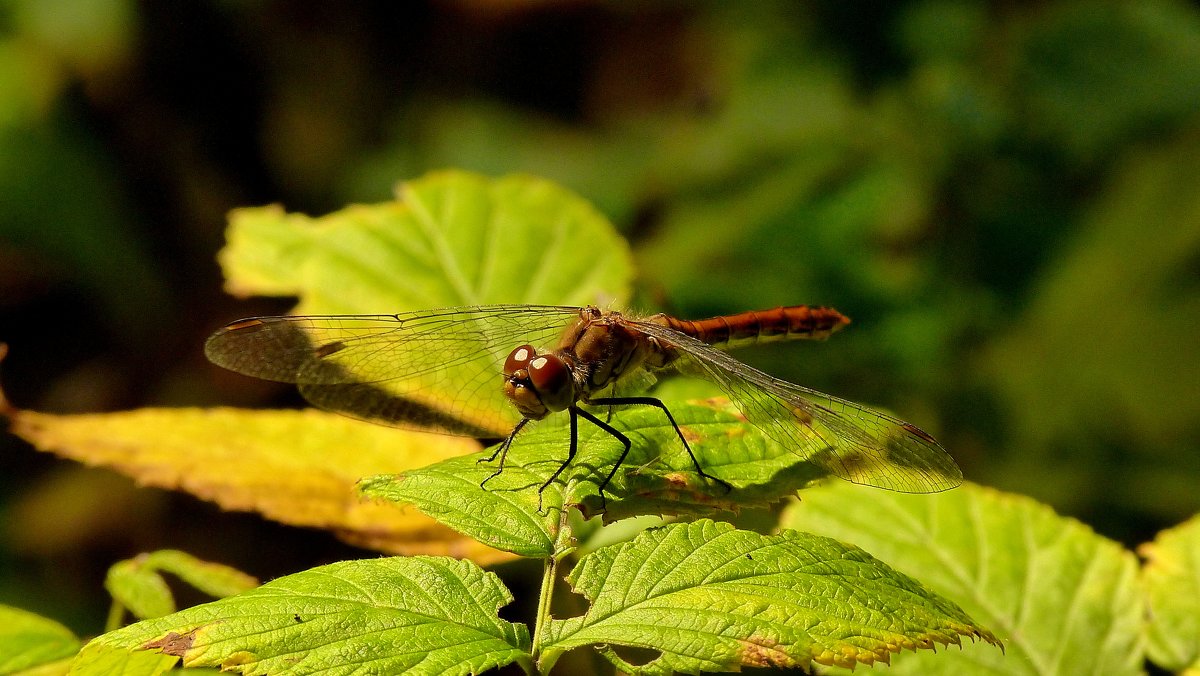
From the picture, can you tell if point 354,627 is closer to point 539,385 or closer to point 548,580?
point 548,580

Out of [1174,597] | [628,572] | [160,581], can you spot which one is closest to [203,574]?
[160,581]

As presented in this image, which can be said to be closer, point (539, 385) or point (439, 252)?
point (539, 385)

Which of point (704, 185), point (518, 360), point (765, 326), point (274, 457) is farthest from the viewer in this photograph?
point (704, 185)

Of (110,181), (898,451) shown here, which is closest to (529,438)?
(898,451)

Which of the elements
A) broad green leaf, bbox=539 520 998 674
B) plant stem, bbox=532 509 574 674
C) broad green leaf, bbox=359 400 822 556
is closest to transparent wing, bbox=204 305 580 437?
broad green leaf, bbox=359 400 822 556

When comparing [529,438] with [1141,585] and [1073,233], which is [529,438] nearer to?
[1141,585]

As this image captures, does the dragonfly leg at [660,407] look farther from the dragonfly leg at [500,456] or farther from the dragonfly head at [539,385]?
the dragonfly leg at [500,456]
